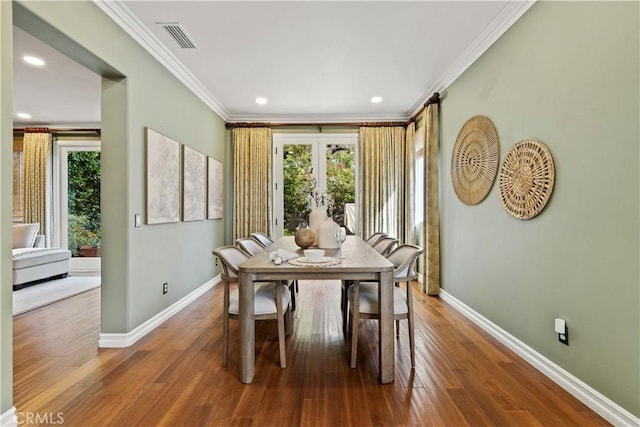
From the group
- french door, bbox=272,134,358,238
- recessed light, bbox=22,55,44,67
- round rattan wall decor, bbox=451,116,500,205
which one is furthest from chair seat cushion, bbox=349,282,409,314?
recessed light, bbox=22,55,44,67

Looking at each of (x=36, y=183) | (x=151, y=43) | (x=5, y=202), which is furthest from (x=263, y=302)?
(x=36, y=183)

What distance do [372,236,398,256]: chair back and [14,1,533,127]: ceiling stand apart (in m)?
1.92

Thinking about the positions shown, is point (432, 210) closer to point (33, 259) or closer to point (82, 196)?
point (33, 259)

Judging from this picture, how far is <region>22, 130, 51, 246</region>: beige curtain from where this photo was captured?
18.9 ft

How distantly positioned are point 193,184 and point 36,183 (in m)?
3.96

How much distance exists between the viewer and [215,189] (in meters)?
4.90

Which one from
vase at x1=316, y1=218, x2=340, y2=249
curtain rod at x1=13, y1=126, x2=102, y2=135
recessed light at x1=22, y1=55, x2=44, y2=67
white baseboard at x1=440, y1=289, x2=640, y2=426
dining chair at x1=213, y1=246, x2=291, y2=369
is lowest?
white baseboard at x1=440, y1=289, x2=640, y2=426

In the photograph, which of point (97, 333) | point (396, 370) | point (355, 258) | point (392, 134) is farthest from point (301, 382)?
point (392, 134)

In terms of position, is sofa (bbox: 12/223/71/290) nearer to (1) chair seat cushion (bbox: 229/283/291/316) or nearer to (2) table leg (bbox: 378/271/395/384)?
(1) chair seat cushion (bbox: 229/283/291/316)

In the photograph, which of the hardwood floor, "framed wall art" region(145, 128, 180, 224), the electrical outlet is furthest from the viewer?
"framed wall art" region(145, 128, 180, 224)

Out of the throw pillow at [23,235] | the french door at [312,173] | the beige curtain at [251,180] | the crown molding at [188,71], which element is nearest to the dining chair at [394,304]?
the crown molding at [188,71]

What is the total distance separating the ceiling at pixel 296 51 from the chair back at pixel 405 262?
1.93 metres

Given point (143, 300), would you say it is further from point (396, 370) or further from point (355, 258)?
point (396, 370)

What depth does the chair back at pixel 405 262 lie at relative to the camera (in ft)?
7.69
